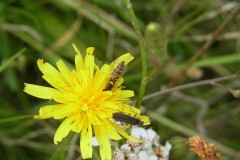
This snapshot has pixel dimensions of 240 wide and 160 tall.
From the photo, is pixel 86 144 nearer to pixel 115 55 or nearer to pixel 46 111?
pixel 46 111

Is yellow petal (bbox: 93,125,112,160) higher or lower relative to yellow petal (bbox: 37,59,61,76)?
lower

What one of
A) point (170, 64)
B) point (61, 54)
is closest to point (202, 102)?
point (170, 64)

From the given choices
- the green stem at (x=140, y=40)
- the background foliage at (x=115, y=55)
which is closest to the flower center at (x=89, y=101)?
the green stem at (x=140, y=40)

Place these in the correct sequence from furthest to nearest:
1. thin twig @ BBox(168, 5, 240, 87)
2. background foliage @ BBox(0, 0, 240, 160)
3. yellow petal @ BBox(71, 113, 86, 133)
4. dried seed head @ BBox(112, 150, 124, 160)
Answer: background foliage @ BBox(0, 0, 240, 160) → thin twig @ BBox(168, 5, 240, 87) → dried seed head @ BBox(112, 150, 124, 160) → yellow petal @ BBox(71, 113, 86, 133)

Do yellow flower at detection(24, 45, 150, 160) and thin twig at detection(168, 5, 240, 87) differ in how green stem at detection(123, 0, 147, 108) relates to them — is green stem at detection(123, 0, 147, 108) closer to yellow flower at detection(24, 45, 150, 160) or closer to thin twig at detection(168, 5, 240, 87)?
yellow flower at detection(24, 45, 150, 160)

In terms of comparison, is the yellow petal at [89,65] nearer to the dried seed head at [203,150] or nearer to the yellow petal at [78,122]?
the yellow petal at [78,122]

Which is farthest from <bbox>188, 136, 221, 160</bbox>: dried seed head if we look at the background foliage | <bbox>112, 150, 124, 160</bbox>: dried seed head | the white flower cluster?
the background foliage

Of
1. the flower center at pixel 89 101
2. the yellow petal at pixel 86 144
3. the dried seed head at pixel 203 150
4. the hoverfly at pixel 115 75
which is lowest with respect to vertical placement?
the yellow petal at pixel 86 144
